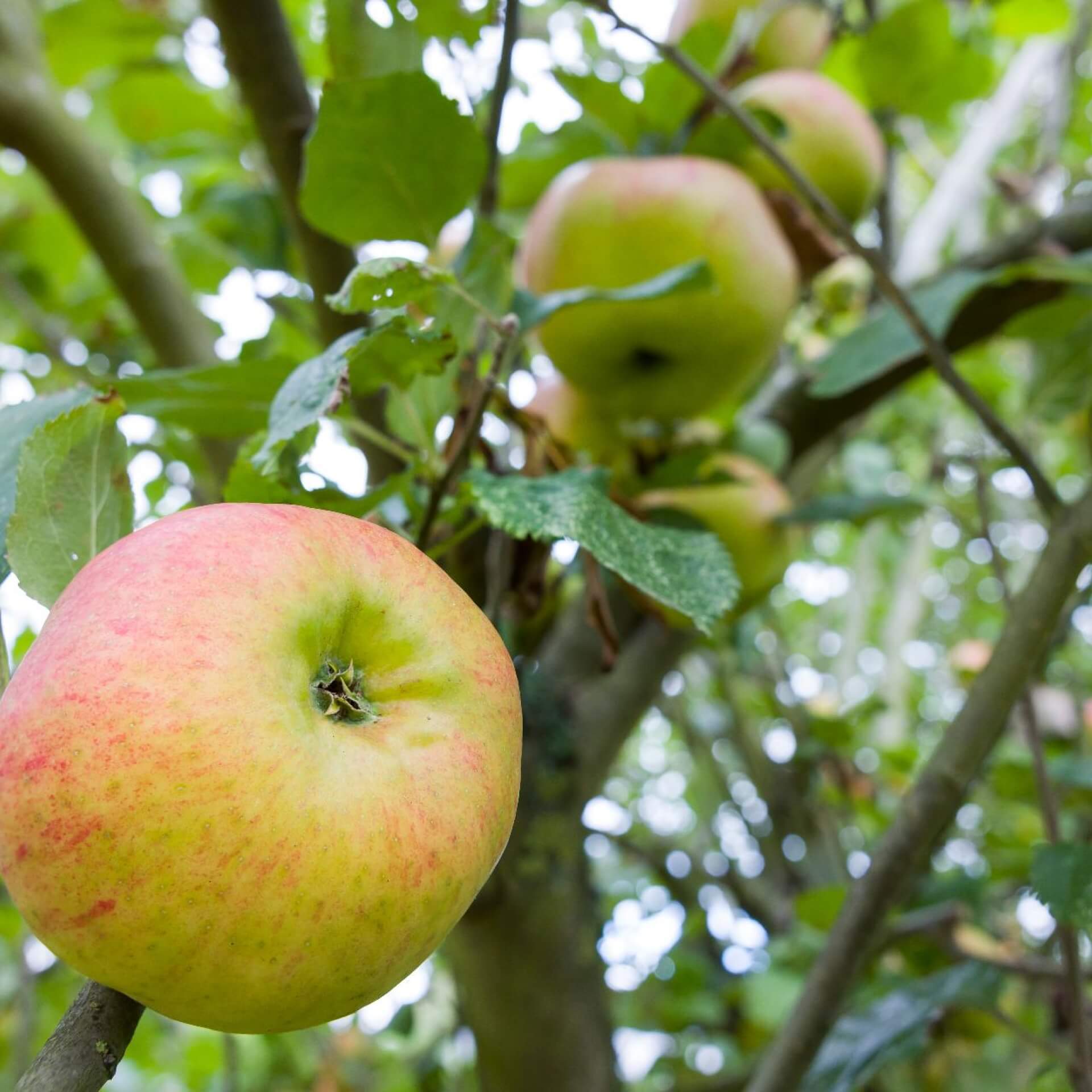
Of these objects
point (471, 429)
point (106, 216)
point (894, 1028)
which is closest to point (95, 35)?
point (106, 216)

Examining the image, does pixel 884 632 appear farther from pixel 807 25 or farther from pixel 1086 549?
pixel 1086 549

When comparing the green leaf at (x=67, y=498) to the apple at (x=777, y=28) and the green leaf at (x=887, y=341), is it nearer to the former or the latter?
the green leaf at (x=887, y=341)

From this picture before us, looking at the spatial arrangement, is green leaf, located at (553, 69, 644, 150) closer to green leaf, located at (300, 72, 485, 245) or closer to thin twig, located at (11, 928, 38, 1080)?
green leaf, located at (300, 72, 485, 245)

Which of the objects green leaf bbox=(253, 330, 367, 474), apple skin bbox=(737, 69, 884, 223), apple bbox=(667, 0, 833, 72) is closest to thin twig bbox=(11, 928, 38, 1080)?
green leaf bbox=(253, 330, 367, 474)

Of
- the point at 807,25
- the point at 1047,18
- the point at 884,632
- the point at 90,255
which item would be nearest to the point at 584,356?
the point at 807,25

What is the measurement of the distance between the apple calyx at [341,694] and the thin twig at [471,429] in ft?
0.49

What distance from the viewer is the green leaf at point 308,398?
409mm

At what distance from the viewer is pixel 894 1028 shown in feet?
2.73

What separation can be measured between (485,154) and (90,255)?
Result: 3.88 feet

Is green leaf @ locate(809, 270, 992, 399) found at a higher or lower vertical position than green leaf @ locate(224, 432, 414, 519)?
lower

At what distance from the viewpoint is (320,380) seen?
1.41ft

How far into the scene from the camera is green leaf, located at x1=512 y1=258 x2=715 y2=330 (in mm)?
557

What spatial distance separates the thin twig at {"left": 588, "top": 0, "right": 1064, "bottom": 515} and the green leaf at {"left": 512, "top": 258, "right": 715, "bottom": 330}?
10 centimetres

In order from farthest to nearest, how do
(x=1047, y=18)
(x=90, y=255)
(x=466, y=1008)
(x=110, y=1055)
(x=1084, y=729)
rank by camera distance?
(x=90, y=255) < (x=1084, y=729) < (x=1047, y=18) < (x=466, y=1008) < (x=110, y=1055)
